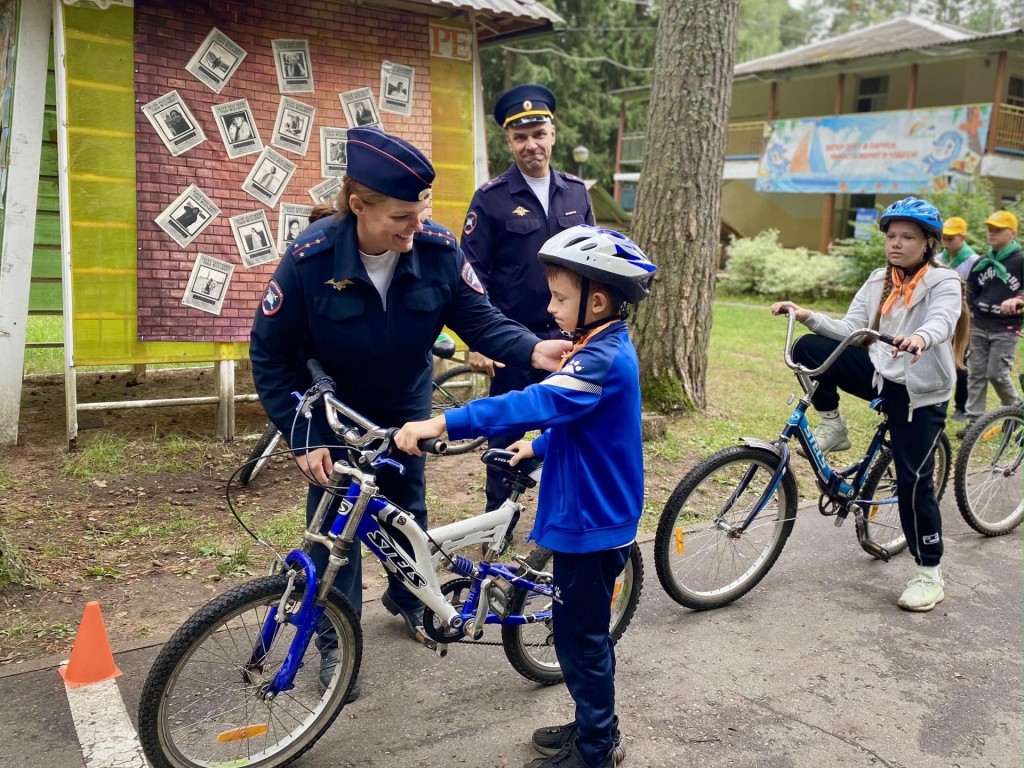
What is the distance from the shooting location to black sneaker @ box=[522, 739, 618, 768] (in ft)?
9.46

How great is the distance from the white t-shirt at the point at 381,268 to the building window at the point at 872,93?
28297mm

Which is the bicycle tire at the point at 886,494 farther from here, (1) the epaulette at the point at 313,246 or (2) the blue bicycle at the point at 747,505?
(1) the epaulette at the point at 313,246

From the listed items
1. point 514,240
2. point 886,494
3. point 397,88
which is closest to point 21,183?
point 397,88

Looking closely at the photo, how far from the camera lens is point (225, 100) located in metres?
6.13

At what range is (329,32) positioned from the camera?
21.2ft

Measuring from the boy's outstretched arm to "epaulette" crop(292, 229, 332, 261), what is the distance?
835mm

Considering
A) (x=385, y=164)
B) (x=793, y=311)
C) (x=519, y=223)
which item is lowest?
(x=793, y=311)

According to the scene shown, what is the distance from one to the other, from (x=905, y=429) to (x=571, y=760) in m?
2.45

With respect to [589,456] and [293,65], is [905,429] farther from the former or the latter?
[293,65]

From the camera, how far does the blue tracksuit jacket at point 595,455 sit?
264cm

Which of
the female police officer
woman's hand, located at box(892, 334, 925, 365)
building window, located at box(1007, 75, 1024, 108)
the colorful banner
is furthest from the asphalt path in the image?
building window, located at box(1007, 75, 1024, 108)

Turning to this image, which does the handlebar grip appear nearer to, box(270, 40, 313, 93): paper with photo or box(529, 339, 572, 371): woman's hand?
box(529, 339, 572, 371): woman's hand

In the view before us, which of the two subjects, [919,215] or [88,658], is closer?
[88,658]

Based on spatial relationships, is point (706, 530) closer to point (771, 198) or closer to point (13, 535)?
point (13, 535)
